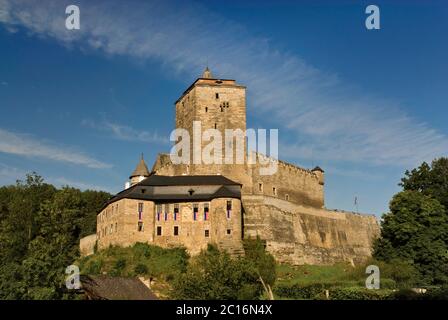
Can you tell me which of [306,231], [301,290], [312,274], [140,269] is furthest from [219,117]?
[301,290]

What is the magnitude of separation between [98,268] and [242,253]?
11746 millimetres

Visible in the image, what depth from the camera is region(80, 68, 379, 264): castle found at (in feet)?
169

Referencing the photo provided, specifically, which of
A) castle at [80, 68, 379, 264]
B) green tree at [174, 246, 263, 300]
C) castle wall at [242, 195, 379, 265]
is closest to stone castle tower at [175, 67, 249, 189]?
castle at [80, 68, 379, 264]

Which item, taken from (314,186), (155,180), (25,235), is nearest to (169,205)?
(155,180)

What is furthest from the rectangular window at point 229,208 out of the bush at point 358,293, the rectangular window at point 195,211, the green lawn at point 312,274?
the bush at point 358,293

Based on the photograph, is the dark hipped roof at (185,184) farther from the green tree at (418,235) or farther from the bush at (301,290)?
the green tree at (418,235)

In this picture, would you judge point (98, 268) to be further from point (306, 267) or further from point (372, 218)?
point (372, 218)

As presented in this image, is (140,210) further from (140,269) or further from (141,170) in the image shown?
(141,170)

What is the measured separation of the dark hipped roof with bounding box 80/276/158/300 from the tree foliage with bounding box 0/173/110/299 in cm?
210

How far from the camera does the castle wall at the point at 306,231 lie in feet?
186

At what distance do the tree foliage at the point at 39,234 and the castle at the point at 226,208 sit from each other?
12.6 feet

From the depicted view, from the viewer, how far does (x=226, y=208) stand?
168ft
